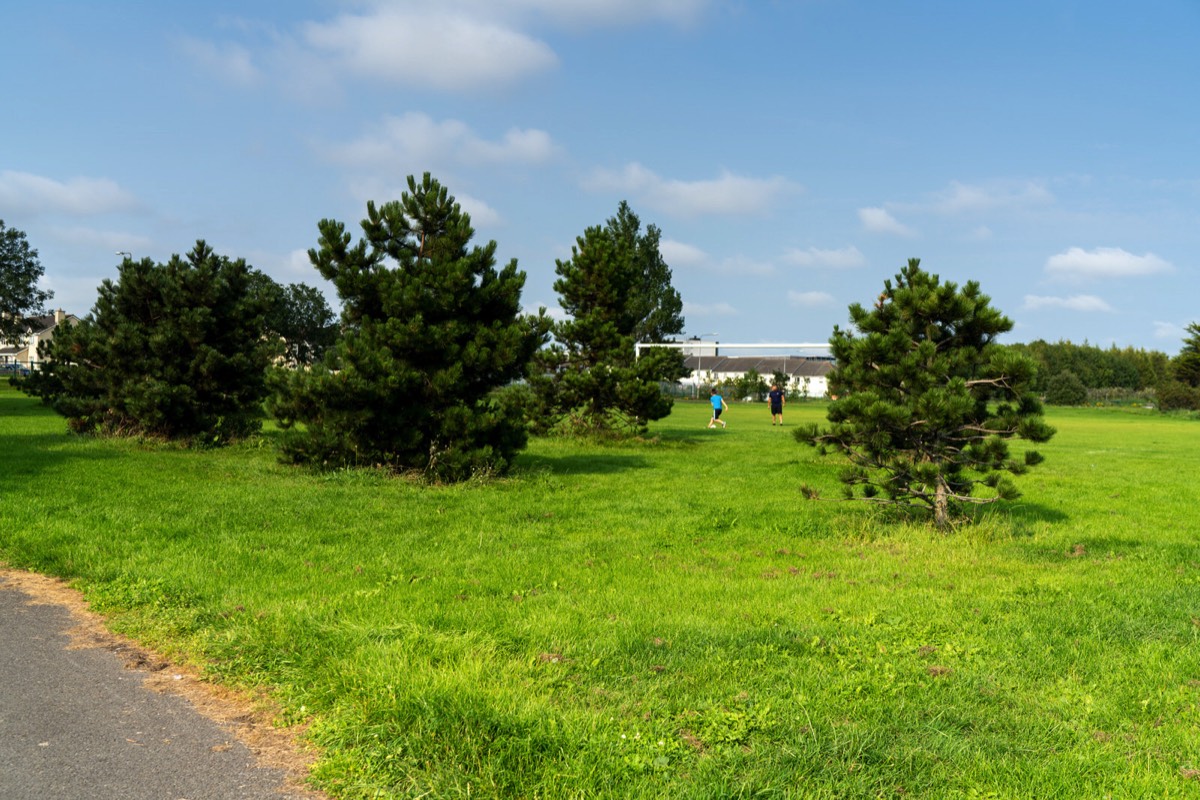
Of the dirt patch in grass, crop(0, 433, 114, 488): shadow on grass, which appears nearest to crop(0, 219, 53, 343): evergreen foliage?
crop(0, 433, 114, 488): shadow on grass

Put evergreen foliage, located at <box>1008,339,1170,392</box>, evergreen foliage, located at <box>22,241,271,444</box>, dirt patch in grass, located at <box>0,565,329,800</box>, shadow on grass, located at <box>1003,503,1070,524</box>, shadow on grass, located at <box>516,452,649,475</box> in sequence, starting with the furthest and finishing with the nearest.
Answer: evergreen foliage, located at <box>1008,339,1170,392</box>
evergreen foliage, located at <box>22,241,271,444</box>
shadow on grass, located at <box>516,452,649,475</box>
shadow on grass, located at <box>1003,503,1070,524</box>
dirt patch in grass, located at <box>0,565,329,800</box>

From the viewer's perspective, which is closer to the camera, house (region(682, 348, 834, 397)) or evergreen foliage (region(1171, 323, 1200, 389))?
evergreen foliage (region(1171, 323, 1200, 389))

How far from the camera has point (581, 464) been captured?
1906 cm

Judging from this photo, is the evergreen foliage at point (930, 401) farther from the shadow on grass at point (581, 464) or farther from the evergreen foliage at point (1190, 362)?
the evergreen foliage at point (1190, 362)

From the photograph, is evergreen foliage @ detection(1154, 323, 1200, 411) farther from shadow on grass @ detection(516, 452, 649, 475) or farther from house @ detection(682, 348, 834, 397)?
shadow on grass @ detection(516, 452, 649, 475)

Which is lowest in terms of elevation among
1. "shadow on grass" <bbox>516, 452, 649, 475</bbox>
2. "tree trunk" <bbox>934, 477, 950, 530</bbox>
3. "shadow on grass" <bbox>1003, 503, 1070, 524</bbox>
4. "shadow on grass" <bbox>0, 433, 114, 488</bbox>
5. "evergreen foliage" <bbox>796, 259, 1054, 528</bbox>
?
"shadow on grass" <bbox>516, 452, 649, 475</bbox>

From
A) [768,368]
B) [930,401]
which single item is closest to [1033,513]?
Result: [930,401]

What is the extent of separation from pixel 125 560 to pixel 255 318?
12.5 meters

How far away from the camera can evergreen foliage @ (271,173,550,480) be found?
557 inches

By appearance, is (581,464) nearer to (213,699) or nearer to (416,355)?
(416,355)

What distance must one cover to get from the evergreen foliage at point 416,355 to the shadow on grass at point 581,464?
1.96 meters

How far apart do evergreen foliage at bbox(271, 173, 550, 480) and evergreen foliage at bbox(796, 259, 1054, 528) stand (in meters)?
6.14

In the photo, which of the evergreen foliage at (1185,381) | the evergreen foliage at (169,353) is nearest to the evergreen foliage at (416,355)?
the evergreen foliage at (169,353)

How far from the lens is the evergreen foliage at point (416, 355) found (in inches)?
557
